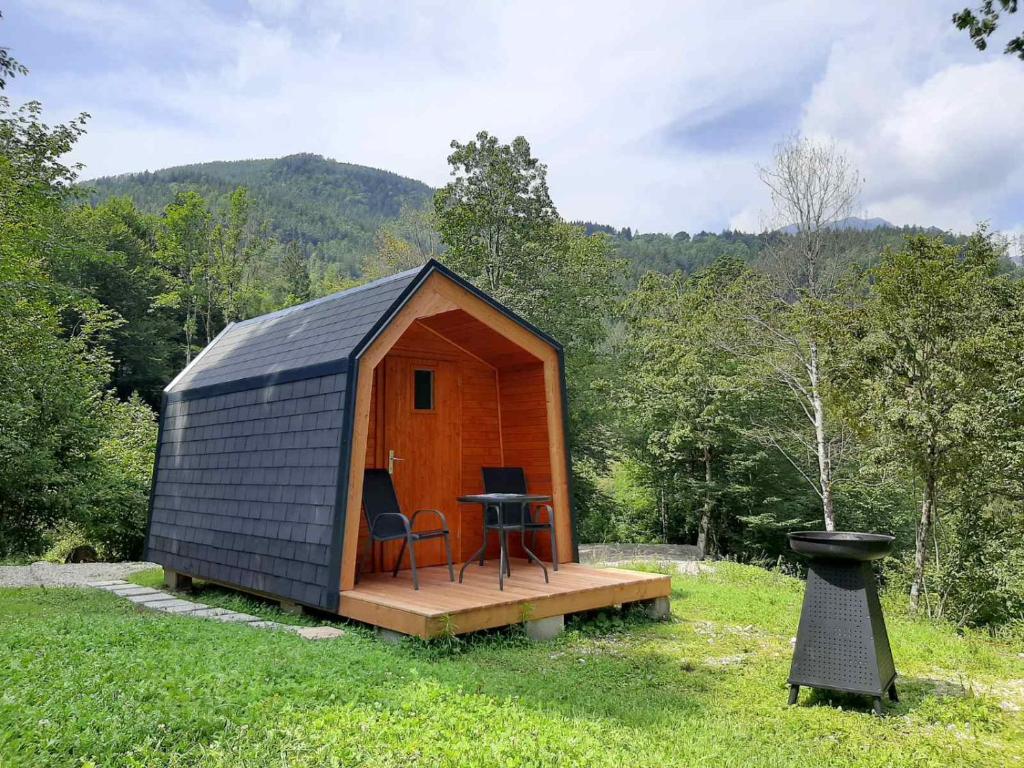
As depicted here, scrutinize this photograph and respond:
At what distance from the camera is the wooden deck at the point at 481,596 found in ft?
15.5

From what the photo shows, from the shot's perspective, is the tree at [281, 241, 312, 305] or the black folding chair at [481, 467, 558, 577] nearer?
the black folding chair at [481, 467, 558, 577]

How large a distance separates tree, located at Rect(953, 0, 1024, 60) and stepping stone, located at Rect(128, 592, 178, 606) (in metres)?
7.52

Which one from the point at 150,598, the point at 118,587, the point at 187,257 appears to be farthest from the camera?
the point at 187,257

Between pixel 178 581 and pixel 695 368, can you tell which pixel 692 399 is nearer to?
pixel 695 368

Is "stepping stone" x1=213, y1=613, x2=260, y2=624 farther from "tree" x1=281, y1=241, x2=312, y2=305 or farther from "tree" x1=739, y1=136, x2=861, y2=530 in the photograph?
"tree" x1=281, y1=241, x2=312, y2=305

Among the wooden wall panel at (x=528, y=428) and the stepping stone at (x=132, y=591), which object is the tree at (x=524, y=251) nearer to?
the wooden wall panel at (x=528, y=428)

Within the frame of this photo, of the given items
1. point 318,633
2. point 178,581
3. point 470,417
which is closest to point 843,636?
point 318,633

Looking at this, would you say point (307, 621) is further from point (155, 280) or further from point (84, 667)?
point (155, 280)

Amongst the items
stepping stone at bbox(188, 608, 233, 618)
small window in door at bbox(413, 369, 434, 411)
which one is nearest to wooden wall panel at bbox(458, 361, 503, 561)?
small window in door at bbox(413, 369, 434, 411)

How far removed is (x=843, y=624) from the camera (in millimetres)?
3607

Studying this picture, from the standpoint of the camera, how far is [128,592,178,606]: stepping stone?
671cm

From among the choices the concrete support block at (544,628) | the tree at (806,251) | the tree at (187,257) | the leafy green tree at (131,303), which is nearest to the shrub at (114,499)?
the concrete support block at (544,628)

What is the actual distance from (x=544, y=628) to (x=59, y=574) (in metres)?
6.80

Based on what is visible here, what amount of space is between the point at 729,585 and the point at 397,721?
20.3 feet
